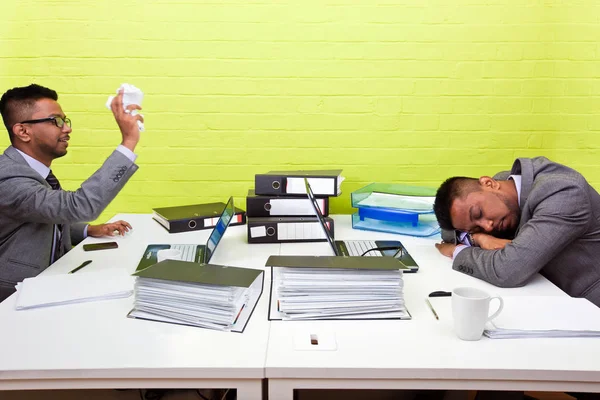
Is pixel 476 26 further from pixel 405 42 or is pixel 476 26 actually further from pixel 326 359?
pixel 326 359

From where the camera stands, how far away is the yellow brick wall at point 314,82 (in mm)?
2590

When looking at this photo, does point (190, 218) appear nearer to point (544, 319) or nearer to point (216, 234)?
point (216, 234)

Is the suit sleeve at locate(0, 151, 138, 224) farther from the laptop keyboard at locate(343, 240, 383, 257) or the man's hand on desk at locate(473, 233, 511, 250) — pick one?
the man's hand on desk at locate(473, 233, 511, 250)

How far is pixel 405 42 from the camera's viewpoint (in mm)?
2621

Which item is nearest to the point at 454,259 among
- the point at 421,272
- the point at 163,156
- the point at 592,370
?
the point at 421,272

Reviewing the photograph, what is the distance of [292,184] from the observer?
2.20 m

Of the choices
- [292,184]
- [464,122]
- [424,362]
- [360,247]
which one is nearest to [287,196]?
[292,184]

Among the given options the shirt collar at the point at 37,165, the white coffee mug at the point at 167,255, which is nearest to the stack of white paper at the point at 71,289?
the white coffee mug at the point at 167,255

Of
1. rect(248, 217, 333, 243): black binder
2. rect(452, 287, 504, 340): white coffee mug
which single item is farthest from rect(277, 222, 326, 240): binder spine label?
rect(452, 287, 504, 340): white coffee mug

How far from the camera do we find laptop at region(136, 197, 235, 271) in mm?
1708

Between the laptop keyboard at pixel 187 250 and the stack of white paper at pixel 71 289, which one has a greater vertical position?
the stack of white paper at pixel 71 289

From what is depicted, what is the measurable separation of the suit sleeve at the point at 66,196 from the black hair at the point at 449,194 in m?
1.14

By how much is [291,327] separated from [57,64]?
2044 millimetres

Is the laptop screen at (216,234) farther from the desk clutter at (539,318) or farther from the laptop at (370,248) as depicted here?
the desk clutter at (539,318)
